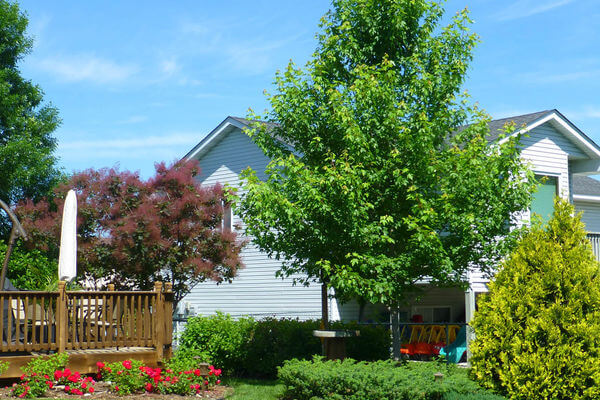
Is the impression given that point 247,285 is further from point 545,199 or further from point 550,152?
point 550,152

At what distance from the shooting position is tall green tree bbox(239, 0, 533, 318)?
35.2 ft

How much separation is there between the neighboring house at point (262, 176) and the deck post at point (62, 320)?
806 cm

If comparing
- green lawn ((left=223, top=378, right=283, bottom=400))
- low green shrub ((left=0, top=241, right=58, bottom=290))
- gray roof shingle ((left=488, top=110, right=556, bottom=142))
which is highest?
gray roof shingle ((left=488, top=110, right=556, bottom=142))

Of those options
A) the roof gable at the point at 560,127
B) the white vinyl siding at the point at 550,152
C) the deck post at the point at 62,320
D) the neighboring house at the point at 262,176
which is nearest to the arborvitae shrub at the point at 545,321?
the deck post at the point at 62,320

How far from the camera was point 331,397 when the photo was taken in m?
9.63

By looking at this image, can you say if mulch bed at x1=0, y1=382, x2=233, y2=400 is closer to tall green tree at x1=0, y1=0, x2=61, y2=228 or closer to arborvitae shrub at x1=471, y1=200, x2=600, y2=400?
arborvitae shrub at x1=471, y1=200, x2=600, y2=400

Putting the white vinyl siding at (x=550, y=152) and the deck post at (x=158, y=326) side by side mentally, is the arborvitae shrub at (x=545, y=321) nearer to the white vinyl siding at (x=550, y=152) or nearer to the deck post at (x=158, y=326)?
the deck post at (x=158, y=326)

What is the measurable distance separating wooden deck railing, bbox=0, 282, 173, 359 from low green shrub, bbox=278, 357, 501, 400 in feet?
9.74

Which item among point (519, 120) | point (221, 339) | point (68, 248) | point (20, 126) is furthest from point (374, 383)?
point (20, 126)

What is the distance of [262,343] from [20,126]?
1414 cm

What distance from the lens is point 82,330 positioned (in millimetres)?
11742

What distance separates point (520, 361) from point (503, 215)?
3096 millimetres

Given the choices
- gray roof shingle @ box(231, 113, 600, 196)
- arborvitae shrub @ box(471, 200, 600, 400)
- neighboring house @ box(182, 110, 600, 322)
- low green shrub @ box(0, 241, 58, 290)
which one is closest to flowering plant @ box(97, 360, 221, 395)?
arborvitae shrub @ box(471, 200, 600, 400)

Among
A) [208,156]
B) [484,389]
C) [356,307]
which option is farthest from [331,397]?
[208,156]
